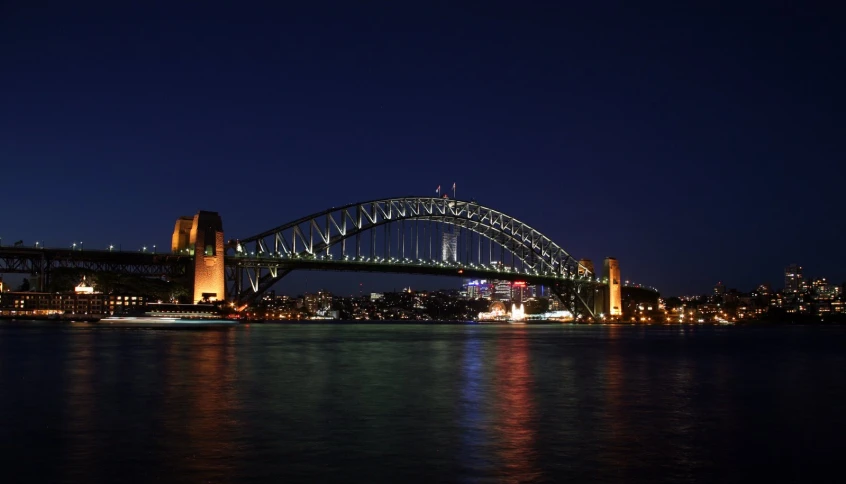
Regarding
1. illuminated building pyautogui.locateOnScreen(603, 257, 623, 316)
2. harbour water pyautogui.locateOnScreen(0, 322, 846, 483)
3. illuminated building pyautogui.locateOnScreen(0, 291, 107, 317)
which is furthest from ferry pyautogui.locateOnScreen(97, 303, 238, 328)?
illuminated building pyautogui.locateOnScreen(603, 257, 623, 316)

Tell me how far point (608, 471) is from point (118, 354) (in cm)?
2784

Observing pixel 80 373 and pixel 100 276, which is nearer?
pixel 80 373

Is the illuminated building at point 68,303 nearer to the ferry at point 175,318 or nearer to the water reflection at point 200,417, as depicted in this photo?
the ferry at point 175,318

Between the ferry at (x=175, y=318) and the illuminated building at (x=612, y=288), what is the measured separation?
62.1 meters

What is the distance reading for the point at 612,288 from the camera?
126m

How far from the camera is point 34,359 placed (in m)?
31.8

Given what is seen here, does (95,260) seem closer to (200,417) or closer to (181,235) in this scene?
(181,235)

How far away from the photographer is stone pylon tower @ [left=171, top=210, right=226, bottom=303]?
9000 cm

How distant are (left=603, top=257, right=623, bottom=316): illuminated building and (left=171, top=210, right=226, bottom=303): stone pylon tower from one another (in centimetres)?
6071

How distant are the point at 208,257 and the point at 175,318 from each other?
25.8ft

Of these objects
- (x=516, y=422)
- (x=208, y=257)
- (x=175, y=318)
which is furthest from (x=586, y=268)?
(x=516, y=422)

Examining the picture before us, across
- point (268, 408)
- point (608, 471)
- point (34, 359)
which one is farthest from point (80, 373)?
point (608, 471)

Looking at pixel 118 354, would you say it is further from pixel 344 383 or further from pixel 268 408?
pixel 268 408

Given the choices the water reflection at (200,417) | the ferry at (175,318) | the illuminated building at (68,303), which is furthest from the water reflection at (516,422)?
the illuminated building at (68,303)
